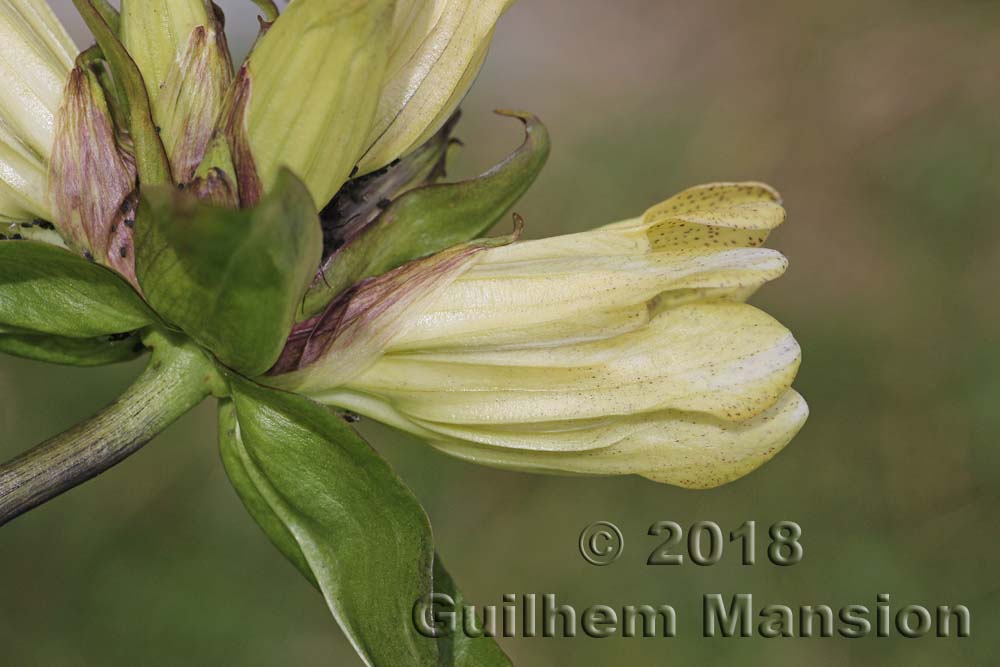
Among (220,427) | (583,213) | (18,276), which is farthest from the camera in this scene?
(583,213)

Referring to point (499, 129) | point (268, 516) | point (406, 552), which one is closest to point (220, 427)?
point (268, 516)

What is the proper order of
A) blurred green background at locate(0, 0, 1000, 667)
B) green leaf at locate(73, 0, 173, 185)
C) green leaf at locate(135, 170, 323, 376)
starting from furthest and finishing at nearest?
blurred green background at locate(0, 0, 1000, 667) < green leaf at locate(73, 0, 173, 185) < green leaf at locate(135, 170, 323, 376)

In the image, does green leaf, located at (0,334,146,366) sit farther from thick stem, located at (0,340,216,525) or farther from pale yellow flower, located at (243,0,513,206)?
pale yellow flower, located at (243,0,513,206)

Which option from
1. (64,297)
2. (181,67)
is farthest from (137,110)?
(64,297)

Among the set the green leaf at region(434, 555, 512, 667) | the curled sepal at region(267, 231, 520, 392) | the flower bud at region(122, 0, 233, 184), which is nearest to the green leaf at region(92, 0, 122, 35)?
the flower bud at region(122, 0, 233, 184)

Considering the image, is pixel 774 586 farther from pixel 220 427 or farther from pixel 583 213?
pixel 220 427

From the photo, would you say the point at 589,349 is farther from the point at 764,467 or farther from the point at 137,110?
the point at 764,467
